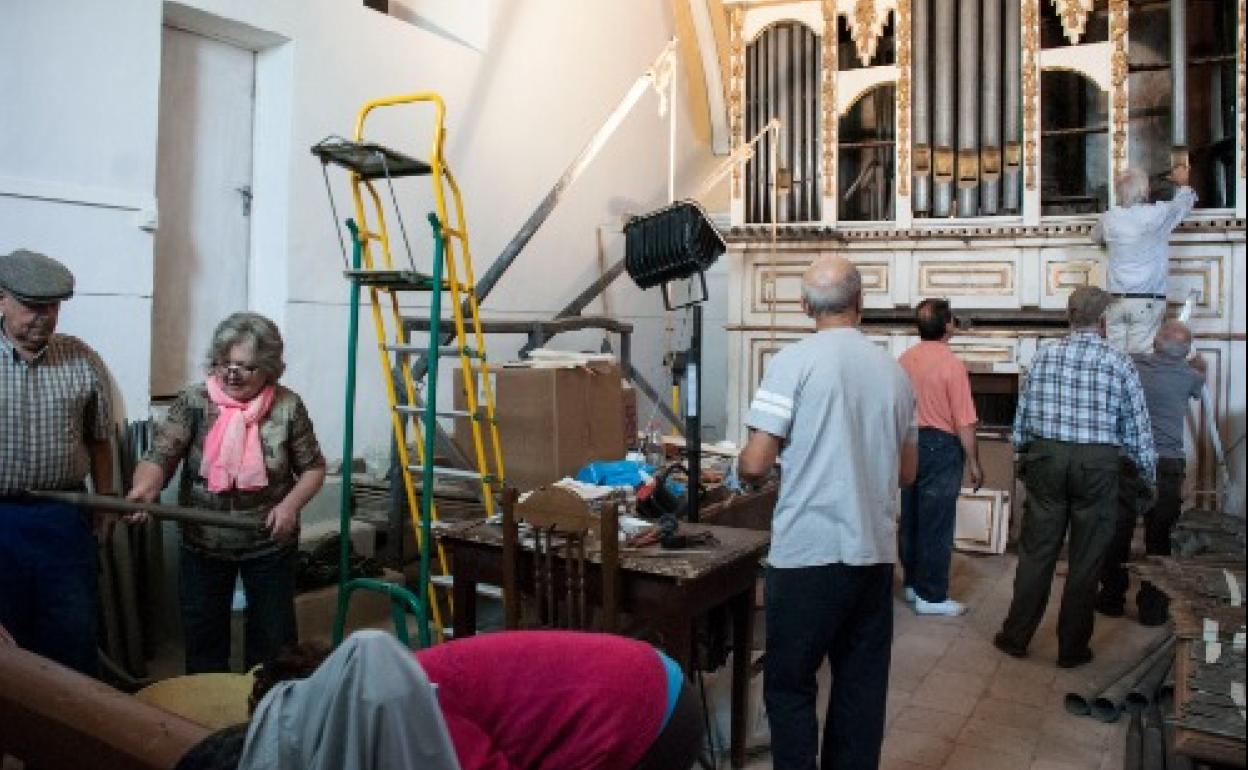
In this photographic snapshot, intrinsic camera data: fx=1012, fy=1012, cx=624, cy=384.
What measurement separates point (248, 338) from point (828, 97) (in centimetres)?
529

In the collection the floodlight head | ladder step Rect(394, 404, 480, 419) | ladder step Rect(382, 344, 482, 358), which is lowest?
ladder step Rect(394, 404, 480, 419)

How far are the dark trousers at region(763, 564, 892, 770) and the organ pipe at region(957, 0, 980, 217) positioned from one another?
493 centimetres

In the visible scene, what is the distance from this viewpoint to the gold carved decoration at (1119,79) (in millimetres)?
6473

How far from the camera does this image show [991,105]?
6.85 m

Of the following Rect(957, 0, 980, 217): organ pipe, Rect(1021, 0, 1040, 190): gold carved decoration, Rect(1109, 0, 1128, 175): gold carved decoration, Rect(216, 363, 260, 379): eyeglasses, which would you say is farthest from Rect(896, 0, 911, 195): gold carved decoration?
Rect(216, 363, 260, 379): eyeglasses

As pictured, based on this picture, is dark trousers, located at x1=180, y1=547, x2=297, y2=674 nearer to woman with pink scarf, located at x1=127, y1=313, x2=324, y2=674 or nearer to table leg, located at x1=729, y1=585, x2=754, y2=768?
woman with pink scarf, located at x1=127, y1=313, x2=324, y2=674

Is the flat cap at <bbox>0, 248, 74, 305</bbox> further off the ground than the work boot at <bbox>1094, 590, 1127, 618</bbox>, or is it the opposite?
the flat cap at <bbox>0, 248, 74, 305</bbox>

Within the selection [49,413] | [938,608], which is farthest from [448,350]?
[938,608]

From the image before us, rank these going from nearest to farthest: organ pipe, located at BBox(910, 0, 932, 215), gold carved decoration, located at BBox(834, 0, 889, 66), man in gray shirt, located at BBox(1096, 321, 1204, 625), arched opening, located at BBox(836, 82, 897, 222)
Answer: man in gray shirt, located at BBox(1096, 321, 1204, 625)
organ pipe, located at BBox(910, 0, 932, 215)
gold carved decoration, located at BBox(834, 0, 889, 66)
arched opening, located at BBox(836, 82, 897, 222)

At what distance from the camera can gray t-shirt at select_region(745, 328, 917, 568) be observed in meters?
2.63

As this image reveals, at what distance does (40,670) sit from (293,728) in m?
0.69

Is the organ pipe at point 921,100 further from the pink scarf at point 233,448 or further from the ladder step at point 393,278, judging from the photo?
the pink scarf at point 233,448

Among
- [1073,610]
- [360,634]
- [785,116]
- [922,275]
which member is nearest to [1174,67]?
[922,275]

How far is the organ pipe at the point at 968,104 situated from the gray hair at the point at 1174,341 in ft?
7.02
